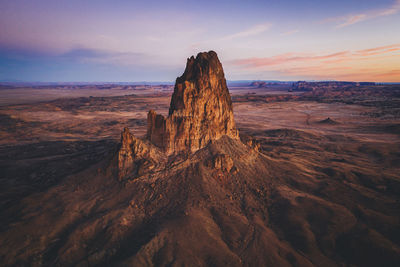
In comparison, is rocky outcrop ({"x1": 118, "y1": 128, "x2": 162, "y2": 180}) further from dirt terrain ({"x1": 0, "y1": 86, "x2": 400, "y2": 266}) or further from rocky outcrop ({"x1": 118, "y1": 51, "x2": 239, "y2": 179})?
dirt terrain ({"x1": 0, "y1": 86, "x2": 400, "y2": 266})

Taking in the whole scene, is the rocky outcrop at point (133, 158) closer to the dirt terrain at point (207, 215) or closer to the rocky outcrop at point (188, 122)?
the rocky outcrop at point (188, 122)

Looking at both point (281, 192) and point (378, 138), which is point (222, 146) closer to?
point (281, 192)

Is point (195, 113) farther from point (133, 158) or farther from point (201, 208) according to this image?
point (201, 208)

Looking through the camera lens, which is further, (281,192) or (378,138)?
(378,138)

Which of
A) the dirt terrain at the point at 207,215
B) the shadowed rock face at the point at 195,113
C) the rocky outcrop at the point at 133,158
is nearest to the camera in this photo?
the dirt terrain at the point at 207,215

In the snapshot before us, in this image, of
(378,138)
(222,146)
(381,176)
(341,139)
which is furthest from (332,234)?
(378,138)

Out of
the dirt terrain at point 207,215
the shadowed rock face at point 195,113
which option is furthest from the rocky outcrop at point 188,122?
the dirt terrain at point 207,215

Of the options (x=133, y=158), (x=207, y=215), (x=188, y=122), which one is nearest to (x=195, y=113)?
(x=188, y=122)

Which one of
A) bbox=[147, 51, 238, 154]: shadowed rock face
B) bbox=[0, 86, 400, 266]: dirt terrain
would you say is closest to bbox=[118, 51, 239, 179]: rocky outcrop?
bbox=[147, 51, 238, 154]: shadowed rock face
